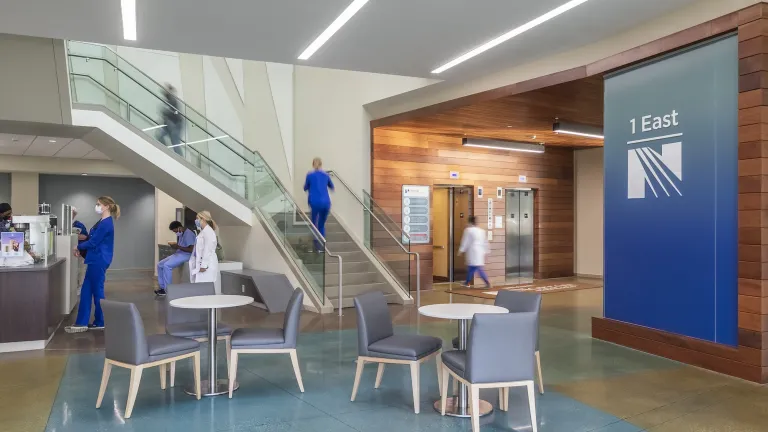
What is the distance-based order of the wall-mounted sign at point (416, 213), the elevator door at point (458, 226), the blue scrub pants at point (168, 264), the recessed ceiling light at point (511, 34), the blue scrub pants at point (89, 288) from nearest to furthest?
the recessed ceiling light at point (511, 34) → the blue scrub pants at point (89, 288) → the blue scrub pants at point (168, 264) → the wall-mounted sign at point (416, 213) → the elevator door at point (458, 226)

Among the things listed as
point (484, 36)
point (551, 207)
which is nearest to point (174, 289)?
point (484, 36)

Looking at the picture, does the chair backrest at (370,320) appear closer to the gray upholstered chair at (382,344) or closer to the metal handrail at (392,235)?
the gray upholstered chair at (382,344)

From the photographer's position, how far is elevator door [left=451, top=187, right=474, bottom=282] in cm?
1327

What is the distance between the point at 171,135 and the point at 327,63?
3.84 m

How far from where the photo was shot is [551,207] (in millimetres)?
14672

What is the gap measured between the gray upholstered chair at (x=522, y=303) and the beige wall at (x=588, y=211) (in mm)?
10115

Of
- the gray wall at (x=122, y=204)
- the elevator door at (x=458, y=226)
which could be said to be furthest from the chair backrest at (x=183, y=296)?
the gray wall at (x=122, y=204)

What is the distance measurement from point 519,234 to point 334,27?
357 inches

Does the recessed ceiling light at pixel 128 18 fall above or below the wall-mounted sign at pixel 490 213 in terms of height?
above

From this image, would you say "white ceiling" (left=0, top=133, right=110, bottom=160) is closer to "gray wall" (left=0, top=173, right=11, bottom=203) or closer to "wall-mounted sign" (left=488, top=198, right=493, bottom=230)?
"gray wall" (left=0, top=173, right=11, bottom=203)

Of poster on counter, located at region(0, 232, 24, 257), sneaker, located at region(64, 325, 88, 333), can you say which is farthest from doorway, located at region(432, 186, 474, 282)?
poster on counter, located at region(0, 232, 24, 257)

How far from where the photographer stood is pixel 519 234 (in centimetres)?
1410

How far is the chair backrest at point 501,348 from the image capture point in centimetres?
386

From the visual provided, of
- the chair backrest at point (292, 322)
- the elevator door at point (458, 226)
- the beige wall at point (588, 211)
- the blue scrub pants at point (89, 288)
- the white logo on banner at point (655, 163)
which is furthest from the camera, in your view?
the beige wall at point (588, 211)
